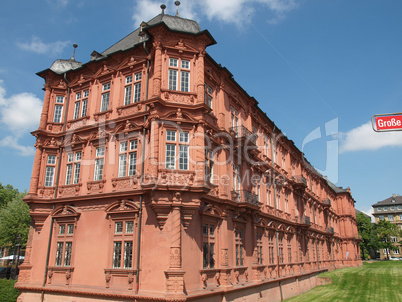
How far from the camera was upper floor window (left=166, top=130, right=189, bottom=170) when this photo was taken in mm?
17688

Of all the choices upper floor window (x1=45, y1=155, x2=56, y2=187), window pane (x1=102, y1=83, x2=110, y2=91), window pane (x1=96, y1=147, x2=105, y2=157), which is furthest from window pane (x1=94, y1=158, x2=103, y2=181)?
window pane (x1=102, y1=83, x2=110, y2=91)

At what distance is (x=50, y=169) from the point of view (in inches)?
899

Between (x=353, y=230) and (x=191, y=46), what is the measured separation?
64.2 m

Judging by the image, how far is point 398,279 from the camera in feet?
118

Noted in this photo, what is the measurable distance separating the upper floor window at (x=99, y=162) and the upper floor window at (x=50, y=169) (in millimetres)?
4210

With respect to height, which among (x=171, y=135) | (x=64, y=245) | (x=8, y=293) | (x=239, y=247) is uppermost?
(x=171, y=135)

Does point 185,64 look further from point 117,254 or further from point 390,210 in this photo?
point 390,210

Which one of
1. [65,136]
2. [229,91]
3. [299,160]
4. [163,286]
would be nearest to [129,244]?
[163,286]

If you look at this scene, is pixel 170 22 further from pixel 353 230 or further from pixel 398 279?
pixel 353 230

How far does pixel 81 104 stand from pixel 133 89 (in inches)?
199

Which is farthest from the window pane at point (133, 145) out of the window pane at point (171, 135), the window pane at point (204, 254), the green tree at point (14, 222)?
the green tree at point (14, 222)

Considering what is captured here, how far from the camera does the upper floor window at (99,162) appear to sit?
20.4 metres

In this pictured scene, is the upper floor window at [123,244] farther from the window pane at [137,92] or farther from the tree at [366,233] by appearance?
the tree at [366,233]

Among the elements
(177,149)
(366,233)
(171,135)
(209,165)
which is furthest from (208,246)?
(366,233)
